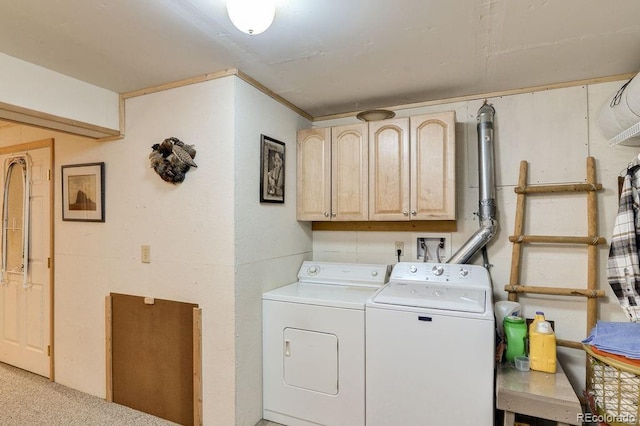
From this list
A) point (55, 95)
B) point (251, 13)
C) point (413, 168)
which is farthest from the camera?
point (413, 168)

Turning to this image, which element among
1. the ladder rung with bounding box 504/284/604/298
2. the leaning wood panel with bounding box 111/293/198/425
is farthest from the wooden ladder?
the leaning wood panel with bounding box 111/293/198/425

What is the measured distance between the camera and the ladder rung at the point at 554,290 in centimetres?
222

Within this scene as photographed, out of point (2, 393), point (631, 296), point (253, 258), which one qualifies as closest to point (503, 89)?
point (631, 296)

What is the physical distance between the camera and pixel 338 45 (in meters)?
1.84

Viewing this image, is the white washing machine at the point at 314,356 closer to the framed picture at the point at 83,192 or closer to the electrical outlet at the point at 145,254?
the electrical outlet at the point at 145,254

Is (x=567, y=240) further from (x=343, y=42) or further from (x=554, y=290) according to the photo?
(x=343, y=42)

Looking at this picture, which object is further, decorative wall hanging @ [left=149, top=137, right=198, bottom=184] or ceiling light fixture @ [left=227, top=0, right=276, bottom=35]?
decorative wall hanging @ [left=149, top=137, right=198, bottom=184]

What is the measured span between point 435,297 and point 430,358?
0.35 m

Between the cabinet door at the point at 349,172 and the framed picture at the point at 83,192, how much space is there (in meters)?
1.76

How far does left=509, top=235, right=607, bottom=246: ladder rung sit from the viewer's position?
222cm

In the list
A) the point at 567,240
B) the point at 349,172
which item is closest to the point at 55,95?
the point at 349,172

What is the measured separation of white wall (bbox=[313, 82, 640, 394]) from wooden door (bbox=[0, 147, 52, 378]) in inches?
133

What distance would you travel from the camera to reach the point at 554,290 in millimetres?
2326

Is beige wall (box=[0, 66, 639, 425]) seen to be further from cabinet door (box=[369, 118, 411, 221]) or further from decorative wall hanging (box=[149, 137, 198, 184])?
cabinet door (box=[369, 118, 411, 221])
